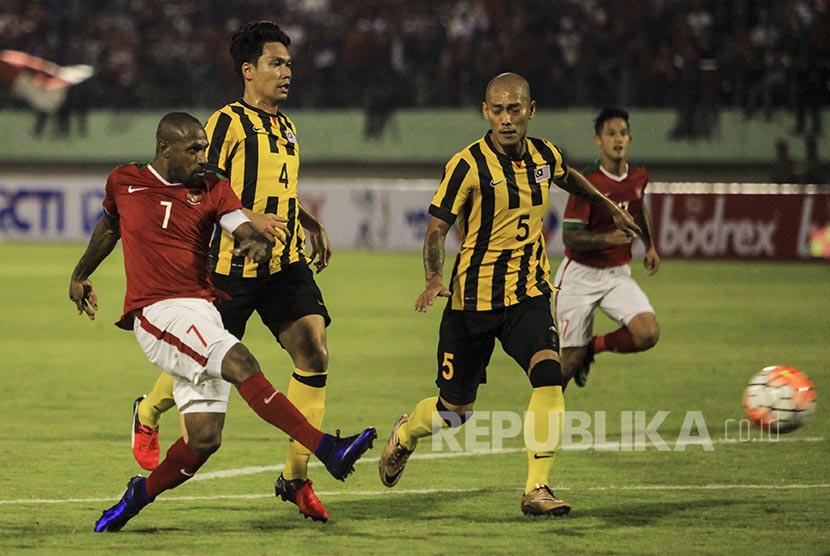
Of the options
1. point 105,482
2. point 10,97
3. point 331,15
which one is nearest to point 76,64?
point 10,97

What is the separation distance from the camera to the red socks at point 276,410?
580 cm

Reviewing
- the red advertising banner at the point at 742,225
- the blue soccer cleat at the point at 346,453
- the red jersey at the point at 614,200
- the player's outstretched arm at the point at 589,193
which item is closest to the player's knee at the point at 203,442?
the blue soccer cleat at the point at 346,453

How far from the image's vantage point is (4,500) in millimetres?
6750

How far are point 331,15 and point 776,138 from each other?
33.5ft

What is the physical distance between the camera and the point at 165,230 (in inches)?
235

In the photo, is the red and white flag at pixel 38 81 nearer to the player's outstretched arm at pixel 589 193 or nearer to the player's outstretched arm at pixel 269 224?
the player's outstretched arm at pixel 589 193

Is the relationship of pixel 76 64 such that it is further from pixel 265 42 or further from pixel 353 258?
pixel 265 42

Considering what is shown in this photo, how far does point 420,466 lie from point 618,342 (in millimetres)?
2148

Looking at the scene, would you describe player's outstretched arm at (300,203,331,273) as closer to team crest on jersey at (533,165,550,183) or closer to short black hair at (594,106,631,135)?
team crest on jersey at (533,165,550,183)

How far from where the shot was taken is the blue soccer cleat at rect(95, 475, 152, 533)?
5988 millimetres

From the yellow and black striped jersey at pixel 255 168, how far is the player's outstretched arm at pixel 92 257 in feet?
2.23

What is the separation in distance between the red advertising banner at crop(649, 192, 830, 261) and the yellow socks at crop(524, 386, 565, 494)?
15392 millimetres

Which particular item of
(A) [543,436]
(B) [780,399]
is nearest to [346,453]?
(A) [543,436]

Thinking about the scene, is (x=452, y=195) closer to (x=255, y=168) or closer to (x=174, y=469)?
(x=255, y=168)
